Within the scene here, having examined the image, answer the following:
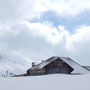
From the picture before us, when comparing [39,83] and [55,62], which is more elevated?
[55,62]

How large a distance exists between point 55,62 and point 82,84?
1973cm

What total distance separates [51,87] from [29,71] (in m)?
22.0

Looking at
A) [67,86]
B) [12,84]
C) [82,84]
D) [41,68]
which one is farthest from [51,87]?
[41,68]

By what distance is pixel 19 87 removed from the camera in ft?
8.98

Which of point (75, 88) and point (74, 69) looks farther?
point (74, 69)

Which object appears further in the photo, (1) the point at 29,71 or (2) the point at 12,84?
(1) the point at 29,71

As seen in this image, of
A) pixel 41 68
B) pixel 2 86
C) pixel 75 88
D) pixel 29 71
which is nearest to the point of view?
pixel 75 88

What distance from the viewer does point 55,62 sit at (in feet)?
73.6

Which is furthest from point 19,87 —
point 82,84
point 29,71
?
point 29,71

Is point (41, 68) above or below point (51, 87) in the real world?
above

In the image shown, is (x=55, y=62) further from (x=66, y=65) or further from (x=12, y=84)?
(x=12, y=84)

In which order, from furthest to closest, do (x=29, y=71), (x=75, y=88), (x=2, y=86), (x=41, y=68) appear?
(x=29, y=71), (x=41, y=68), (x=2, y=86), (x=75, y=88)

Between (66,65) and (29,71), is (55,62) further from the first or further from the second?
(29,71)

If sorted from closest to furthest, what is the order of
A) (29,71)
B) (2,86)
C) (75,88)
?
1. (75,88)
2. (2,86)
3. (29,71)
